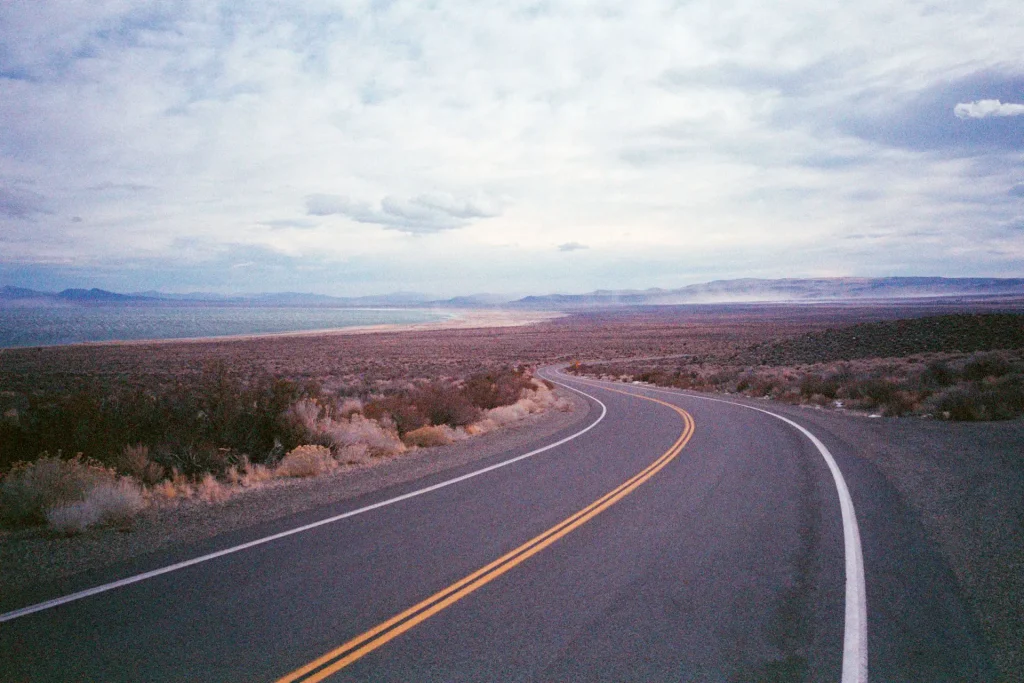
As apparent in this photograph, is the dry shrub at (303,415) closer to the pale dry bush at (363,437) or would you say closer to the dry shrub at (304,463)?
the pale dry bush at (363,437)

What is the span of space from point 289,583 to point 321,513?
258cm

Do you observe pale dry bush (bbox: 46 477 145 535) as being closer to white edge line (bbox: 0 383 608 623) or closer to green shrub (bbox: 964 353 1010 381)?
white edge line (bbox: 0 383 608 623)

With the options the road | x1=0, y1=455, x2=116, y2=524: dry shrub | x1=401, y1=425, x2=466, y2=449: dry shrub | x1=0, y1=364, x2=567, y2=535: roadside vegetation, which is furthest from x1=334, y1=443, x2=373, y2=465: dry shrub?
x1=0, y1=455, x2=116, y2=524: dry shrub

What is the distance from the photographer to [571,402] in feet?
86.9

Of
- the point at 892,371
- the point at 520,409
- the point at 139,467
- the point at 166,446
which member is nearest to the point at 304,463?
the point at 166,446

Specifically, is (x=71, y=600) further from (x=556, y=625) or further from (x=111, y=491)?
(x=556, y=625)

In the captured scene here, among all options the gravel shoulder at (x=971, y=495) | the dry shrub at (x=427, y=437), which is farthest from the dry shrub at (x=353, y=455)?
the gravel shoulder at (x=971, y=495)

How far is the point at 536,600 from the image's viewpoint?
218 inches

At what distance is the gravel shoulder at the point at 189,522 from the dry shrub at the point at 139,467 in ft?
4.67

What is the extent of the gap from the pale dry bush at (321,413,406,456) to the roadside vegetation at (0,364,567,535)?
0.9 inches

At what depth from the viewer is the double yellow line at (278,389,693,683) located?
443 centimetres

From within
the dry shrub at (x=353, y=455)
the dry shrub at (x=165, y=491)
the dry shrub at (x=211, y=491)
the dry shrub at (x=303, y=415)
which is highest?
the dry shrub at (x=303, y=415)

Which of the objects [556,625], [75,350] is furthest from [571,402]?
[75,350]

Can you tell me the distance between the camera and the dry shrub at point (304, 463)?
1141 cm
